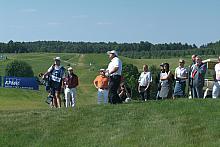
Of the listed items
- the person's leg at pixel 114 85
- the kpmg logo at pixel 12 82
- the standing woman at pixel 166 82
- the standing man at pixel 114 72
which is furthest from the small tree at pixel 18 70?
the standing man at pixel 114 72

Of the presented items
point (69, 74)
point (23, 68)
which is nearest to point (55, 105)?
point (69, 74)

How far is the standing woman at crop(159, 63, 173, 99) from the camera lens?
696 inches

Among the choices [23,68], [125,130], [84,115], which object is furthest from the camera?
[23,68]

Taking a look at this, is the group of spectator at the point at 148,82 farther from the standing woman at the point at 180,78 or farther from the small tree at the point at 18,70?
the small tree at the point at 18,70

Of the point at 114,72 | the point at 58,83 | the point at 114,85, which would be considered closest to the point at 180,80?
the point at 114,85

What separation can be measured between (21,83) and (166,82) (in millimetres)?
51664

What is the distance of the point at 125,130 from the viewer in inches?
476

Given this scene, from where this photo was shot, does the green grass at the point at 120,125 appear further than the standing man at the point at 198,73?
No

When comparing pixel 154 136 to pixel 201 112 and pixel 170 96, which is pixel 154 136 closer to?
pixel 201 112

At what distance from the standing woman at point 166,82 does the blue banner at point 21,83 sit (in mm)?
49276

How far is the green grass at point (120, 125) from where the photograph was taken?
11.2m

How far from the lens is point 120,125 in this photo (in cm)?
1262

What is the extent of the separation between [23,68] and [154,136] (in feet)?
323

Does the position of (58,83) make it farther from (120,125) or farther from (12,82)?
(12,82)
